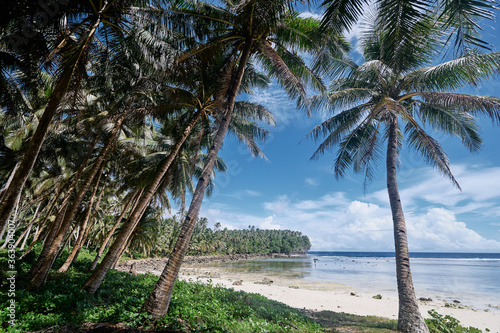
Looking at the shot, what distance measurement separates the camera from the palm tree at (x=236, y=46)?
16.2ft

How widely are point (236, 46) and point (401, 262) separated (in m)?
8.63

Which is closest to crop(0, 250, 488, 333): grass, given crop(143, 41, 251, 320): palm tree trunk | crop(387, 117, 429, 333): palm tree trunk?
crop(143, 41, 251, 320): palm tree trunk

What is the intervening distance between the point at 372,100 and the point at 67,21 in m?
9.82

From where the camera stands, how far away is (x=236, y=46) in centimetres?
717

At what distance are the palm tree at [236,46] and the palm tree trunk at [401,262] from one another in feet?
13.5

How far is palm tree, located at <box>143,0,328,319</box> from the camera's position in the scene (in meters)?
4.94

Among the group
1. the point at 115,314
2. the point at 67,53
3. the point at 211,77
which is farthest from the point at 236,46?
the point at 115,314

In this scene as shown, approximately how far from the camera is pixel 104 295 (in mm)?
6070

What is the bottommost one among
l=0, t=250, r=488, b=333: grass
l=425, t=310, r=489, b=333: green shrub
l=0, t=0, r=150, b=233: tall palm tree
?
l=425, t=310, r=489, b=333: green shrub

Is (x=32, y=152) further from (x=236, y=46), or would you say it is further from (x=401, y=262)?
(x=401, y=262)

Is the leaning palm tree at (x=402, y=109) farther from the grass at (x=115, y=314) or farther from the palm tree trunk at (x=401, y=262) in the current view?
the grass at (x=115, y=314)

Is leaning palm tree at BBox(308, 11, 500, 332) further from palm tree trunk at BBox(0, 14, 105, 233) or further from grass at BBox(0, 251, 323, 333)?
palm tree trunk at BBox(0, 14, 105, 233)

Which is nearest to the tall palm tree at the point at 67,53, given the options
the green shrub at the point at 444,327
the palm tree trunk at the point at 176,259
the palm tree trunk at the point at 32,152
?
the palm tree trunk at the point at 32,152

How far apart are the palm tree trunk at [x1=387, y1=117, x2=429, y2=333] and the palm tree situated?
4.13m
